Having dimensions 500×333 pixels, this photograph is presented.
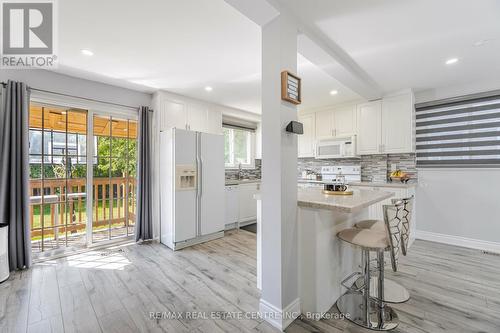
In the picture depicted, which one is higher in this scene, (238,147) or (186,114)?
(186,114)

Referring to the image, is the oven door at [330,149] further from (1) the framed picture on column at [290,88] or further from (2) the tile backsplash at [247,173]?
(1) the framed picture on column at [290,88]

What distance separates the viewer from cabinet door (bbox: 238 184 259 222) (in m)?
4.61

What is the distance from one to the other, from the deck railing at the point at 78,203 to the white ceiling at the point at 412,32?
3597mm

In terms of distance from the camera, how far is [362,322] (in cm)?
176

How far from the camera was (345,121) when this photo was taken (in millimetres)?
4426

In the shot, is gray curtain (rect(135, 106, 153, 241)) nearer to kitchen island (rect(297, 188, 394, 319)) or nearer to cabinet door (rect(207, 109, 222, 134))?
cabinet door (rect(207, 109, 222, 134))

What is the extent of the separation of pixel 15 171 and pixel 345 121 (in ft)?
16.9

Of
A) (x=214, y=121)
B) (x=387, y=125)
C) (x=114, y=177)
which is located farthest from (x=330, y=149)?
(x=114, y=177)

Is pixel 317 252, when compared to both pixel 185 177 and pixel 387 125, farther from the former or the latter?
pixel 387 125

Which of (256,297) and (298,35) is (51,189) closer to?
(256,297)

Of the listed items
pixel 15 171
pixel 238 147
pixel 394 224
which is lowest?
pixel 394 224

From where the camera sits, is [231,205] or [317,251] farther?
[231,205]

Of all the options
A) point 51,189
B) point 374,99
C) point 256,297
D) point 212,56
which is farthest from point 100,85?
point 374,99

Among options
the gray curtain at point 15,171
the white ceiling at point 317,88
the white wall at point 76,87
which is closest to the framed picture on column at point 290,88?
the white ceiling at point 317,88
